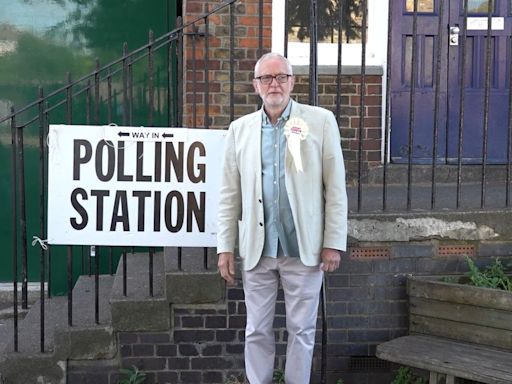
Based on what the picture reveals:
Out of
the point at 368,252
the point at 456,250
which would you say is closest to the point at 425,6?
the point at 456,250

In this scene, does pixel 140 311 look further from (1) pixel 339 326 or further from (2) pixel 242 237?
(1) pixel 339 326

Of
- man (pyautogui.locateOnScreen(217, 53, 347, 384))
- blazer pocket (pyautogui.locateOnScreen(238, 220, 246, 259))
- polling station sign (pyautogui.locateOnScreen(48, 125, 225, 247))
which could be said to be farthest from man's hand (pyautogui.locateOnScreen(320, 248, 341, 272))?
polling station sign (pyautogui.locateOnScreen(48, 125, 225, 247))

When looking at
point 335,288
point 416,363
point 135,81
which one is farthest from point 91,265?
point 416,363

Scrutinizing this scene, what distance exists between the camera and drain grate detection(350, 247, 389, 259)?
4348 mm

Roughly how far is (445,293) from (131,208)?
6.32ft

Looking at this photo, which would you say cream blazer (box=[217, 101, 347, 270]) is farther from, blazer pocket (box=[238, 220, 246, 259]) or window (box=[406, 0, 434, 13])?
window (box=[406, 0, 434, 13])

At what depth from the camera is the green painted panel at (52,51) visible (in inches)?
231

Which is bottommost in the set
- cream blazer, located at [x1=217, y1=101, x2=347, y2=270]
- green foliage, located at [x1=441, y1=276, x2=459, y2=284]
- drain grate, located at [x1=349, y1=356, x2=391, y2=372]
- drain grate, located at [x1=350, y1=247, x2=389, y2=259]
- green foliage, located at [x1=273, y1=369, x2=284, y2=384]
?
green foliage, located at [x1=273, y1=369, x2=284, y2=384]

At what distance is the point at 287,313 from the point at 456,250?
1.41 m

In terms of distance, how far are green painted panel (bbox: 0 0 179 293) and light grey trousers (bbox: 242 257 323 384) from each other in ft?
8.51

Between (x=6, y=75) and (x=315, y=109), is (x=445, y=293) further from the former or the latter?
(x=6, y=75)

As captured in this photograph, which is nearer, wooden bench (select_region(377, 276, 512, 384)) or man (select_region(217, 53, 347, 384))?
man (select_region(217, 53, 347, 384))

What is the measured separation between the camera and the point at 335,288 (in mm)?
4367

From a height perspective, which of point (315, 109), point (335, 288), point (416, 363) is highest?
point (315, 109)
